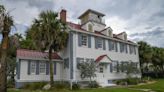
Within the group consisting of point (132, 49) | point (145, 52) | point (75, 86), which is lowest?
point (75, 86)

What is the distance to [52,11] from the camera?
843 inches

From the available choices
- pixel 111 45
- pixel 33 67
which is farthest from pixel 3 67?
pixel 111 45

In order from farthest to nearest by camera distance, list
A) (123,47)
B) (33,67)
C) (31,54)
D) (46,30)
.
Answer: (123,47)
(31,54)
(33,67)
(46,30)

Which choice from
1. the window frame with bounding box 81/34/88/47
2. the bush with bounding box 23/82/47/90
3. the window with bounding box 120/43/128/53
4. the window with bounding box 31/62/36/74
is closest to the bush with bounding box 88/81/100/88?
the window frame with bounding box 81/34/88/47

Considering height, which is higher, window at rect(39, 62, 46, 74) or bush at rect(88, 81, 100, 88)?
window at rect(39, 62, 46, 74)

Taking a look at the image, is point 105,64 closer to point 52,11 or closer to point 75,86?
point 75,86

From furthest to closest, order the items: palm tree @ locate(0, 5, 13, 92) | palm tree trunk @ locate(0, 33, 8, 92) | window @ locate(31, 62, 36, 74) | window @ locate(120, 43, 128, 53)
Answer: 1. window @ locate(120, 43, 128, 53)
2. window @ locate(31, 62, 36, 74)
3. palm tree @ locate(0, 5, 13, 92)
4. palm tree trunk @ locate(0, 33, 8, 92)

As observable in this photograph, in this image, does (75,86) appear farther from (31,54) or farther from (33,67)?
(31,54)

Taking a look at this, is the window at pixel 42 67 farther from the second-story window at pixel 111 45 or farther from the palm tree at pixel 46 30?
the second-story window at pixel 111 45

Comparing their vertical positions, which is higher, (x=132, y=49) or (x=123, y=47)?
(x=123, y=47)

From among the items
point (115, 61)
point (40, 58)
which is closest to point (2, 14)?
point (40, 58)

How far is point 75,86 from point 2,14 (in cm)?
1154

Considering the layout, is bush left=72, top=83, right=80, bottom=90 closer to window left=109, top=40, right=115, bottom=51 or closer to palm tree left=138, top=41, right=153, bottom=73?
window left=109, top=40, right=115, bottom=51

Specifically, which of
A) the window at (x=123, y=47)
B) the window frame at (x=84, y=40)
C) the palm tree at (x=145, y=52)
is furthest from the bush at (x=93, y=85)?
the palm tree at (x=145, y=52)
